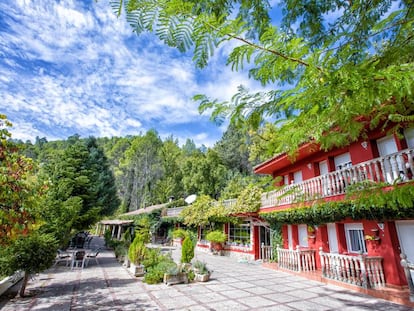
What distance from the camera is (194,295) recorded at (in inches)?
277

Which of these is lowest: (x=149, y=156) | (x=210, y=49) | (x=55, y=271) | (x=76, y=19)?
(x=55, y=271)

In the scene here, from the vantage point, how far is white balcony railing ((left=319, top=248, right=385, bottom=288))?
23.4ft

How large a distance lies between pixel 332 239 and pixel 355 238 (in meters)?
1.07

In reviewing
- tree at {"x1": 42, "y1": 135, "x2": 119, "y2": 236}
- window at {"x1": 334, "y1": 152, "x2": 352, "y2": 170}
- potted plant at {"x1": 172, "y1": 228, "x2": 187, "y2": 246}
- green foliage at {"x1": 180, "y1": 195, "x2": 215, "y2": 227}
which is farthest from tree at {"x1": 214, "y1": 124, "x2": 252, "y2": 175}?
window at {"x1": 334, "y1": 152, "x2": 352, "y2": 170}

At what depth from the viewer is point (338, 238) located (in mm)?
9266

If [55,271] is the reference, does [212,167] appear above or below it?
above

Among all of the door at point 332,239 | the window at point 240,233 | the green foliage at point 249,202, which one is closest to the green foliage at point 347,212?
the door at point 332,239

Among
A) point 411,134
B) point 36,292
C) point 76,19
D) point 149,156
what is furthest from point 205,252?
point 149,156

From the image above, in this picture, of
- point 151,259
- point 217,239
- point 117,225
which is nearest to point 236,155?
point 217,239

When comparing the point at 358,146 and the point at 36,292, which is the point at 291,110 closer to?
the point at 358,146

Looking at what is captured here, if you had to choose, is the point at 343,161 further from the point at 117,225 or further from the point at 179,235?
the point at 117,225

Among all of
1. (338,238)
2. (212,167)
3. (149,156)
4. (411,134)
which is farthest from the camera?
(149,156)

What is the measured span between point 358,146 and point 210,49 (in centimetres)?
925

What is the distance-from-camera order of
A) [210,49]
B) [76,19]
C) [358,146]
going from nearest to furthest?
[210,49], [76,19], [358,146]
